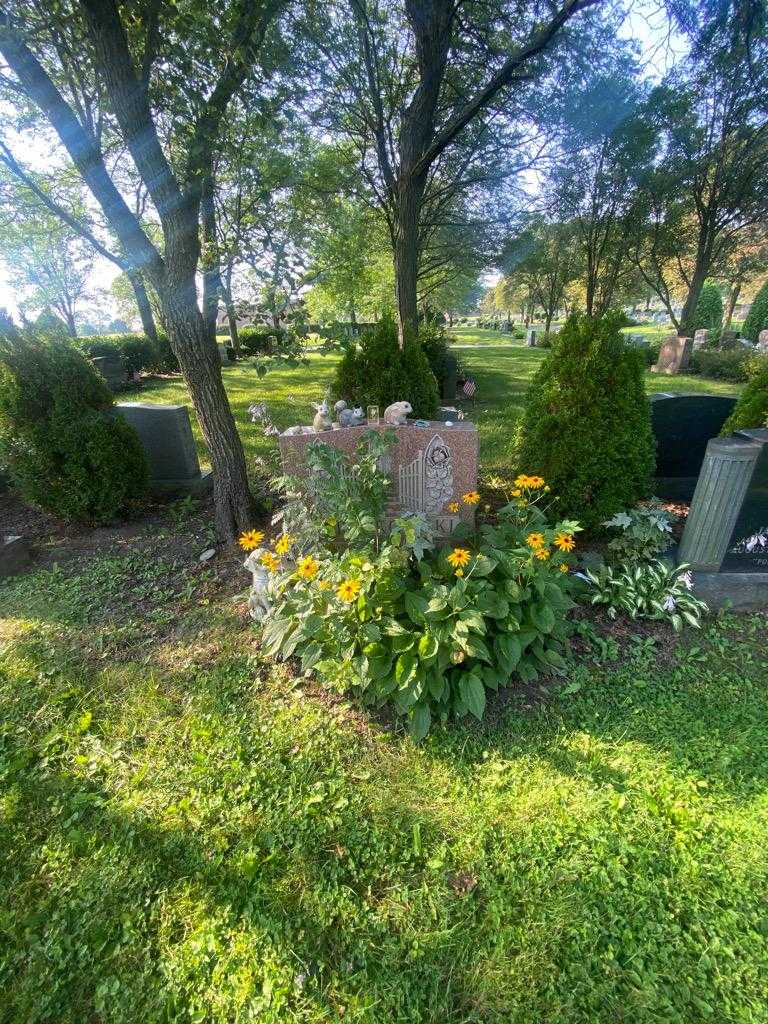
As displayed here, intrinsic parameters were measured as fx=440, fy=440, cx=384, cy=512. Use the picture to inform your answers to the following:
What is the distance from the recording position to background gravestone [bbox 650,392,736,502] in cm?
419

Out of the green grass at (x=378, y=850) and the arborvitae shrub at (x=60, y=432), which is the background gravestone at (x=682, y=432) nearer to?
the green grass at (x=378, y=850)

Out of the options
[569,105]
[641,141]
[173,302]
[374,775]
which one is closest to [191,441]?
[173,302]

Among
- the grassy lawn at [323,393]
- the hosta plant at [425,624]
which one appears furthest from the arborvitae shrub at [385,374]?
the hosta plant at [425,624]

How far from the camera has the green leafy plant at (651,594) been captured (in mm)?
2842

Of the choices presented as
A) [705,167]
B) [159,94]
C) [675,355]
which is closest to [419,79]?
[159,94]

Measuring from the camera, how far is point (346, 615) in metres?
2.29

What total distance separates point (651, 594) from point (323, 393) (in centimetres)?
634

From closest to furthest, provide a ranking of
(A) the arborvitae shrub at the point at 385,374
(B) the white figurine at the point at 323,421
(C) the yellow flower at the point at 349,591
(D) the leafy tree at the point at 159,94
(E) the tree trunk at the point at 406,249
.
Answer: (C) the yellow flower at the point at 349,591
(D) the leafy tree at the point at 159,94
(B) the white figurine at the point at 323,421
(A) the arborvitae shrub at the point at 385,374
(E) the tree trunk at the point at 406,249

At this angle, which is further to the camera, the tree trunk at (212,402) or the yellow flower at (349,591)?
the tree trunk at (212,402)

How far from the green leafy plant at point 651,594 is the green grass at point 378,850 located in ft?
0.75

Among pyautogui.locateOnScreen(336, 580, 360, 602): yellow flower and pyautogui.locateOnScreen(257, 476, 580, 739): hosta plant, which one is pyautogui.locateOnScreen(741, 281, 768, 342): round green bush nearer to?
pyautogui.locateOnScreen(257, 476, 580, 739): hosta plant

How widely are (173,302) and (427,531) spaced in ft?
8.47

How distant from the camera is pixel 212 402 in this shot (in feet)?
12.0

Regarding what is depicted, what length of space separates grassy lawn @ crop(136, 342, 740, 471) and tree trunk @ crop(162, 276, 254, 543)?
0.57 metres
